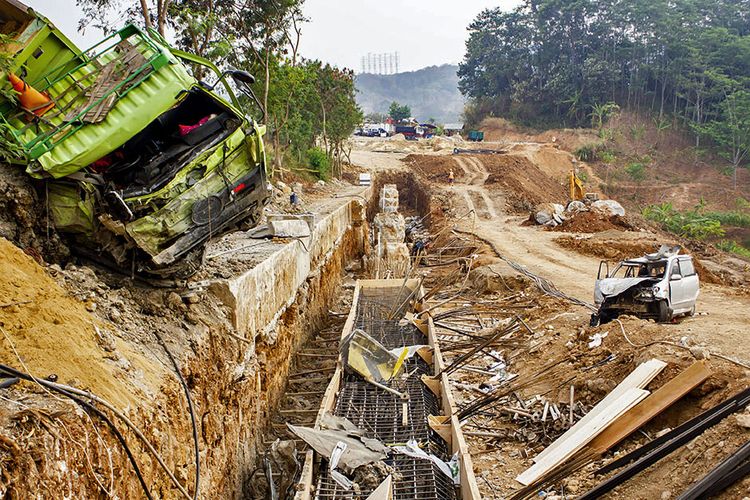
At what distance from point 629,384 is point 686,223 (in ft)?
86.8

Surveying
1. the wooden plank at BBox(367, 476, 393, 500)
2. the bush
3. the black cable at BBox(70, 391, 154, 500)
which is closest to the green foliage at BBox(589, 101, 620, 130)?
the bush

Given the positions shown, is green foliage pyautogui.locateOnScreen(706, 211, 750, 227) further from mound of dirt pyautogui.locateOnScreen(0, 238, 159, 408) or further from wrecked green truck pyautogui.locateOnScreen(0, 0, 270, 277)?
mound of dirt pyautogui.locateOnScreen(0, 238, 159, 408)

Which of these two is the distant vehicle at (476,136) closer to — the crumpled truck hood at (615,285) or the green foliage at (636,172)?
the green foliage at (636,172)

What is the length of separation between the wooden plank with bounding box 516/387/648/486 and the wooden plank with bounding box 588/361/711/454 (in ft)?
0.25

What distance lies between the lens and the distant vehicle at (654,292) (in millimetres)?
9555

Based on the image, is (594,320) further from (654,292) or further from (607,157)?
(607,157)

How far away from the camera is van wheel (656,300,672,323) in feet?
31.3

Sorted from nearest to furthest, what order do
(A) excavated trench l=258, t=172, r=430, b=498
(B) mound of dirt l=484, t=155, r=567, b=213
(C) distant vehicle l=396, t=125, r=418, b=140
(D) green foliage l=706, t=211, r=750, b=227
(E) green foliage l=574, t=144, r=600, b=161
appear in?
(A) excavated trench l=258, t=172, r=430, b=498, (B) mound of dirt l=484, t=155, r=567, b=213, (D) green foliage l=706, t=211, r=750, b=227, (E) green foliage l=574, t=144, r=600, b=161, (C) distant vehicle l=396, t=125, r=418, b=140

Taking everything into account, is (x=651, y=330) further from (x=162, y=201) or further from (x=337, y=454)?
(x=162, y=201)

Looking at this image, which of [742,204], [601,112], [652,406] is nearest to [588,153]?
[601,112]

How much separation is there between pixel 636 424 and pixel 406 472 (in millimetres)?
2635

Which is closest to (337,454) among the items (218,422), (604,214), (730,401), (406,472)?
(406,472)

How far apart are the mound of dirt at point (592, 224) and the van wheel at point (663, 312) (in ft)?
39.5

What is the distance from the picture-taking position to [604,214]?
22.6 m
